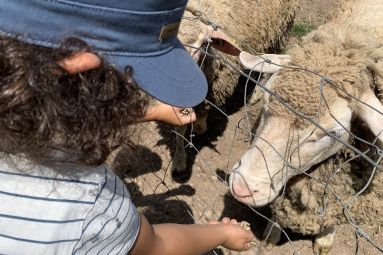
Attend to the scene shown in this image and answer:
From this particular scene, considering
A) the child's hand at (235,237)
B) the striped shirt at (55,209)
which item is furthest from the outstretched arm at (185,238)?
the striped shirt at (55,209)

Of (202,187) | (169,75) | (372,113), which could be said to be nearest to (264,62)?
(372,113)

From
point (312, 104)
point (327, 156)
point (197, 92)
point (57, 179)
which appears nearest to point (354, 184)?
point (327, 156)

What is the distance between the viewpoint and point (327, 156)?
7.58 ft

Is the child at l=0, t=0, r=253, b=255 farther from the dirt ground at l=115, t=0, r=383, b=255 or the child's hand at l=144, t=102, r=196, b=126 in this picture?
the dirt ground at l=115, t=0, r=383, b=255

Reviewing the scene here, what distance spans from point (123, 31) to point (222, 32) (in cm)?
240

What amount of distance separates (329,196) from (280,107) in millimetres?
681

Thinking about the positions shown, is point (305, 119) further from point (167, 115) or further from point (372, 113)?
point (167, 115)

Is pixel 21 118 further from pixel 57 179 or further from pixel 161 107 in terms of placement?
pixel 161 107

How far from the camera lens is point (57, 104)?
0.86m

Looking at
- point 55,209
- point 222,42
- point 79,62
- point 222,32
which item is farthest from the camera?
point 222,32

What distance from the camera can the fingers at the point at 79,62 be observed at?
84 cm

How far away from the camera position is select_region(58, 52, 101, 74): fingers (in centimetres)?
84

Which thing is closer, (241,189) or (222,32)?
(241,189)

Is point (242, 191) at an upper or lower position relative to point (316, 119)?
lower
